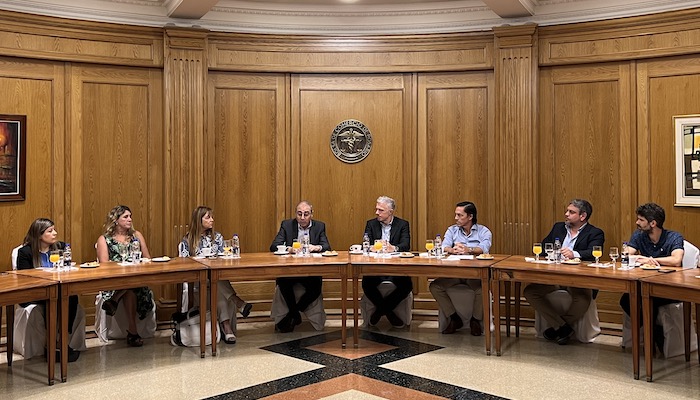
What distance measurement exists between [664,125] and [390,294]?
3.00m

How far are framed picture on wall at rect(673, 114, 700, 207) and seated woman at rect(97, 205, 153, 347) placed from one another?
491cm

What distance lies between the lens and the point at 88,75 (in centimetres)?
664

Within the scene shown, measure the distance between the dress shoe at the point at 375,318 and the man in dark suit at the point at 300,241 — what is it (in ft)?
A: 1.80

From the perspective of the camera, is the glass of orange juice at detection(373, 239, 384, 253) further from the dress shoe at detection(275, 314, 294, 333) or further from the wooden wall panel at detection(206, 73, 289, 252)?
the wooden wall panel at detection(206, 73, 289, 252)

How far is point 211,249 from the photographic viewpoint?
6.10 m

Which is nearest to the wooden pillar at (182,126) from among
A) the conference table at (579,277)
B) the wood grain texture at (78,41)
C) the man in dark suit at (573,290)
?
the wood grain texture at (78,41)

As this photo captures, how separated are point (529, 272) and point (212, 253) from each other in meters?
2.70

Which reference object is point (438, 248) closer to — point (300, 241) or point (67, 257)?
point (300, 241)

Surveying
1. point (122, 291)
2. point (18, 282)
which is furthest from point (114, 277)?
point (122, 291)

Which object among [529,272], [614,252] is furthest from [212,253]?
[614,252]

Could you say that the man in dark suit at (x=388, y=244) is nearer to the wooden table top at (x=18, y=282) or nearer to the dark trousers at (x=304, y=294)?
the dark trousers at (x=304, y=294)

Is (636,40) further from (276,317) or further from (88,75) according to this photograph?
(88,75)

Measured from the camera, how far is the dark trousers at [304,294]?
6.46 m

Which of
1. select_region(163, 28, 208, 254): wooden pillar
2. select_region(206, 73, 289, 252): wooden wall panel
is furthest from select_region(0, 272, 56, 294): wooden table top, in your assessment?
select_region(206, 73, 289, 252): wooden wall panel
